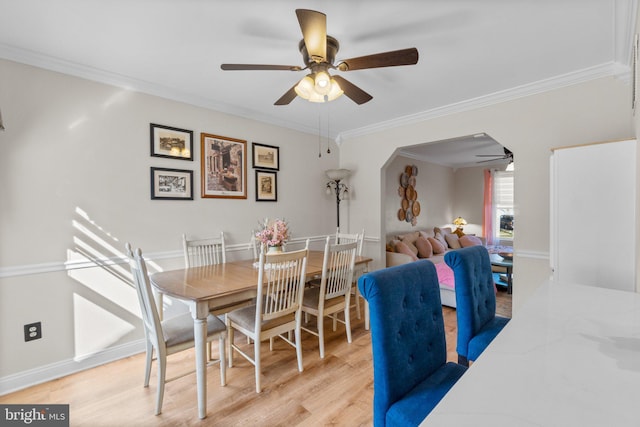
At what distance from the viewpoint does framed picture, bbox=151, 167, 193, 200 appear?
8.71 feet

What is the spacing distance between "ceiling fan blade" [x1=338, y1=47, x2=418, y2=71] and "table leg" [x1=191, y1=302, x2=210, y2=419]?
1742 millimetres

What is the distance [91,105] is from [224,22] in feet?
4.76

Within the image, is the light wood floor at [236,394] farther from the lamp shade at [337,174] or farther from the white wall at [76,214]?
the lamp shade at [337,174]

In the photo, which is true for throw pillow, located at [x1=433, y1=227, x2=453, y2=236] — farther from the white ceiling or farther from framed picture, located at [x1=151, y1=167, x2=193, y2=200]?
framed picture, located at [x1=151, y1=167, x2=193, y2=200]

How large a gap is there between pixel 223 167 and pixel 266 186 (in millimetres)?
575

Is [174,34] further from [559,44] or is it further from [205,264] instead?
[559,44]

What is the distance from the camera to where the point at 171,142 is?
9.04ft

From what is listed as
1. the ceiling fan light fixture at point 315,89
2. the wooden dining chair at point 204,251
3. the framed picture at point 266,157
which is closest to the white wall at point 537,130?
the ceiling fan light fixture at point 315,89

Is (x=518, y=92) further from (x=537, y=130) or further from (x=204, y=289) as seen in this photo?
(x=204, y=289)

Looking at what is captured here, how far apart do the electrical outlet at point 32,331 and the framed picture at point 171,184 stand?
4.09ft

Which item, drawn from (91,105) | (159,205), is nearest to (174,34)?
(91,105)

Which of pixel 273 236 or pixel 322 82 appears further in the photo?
pixel 273 236

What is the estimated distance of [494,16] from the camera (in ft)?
5.65
